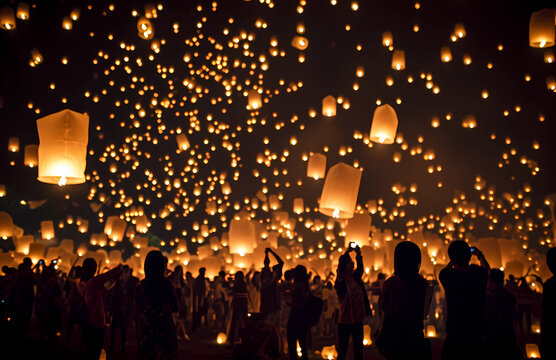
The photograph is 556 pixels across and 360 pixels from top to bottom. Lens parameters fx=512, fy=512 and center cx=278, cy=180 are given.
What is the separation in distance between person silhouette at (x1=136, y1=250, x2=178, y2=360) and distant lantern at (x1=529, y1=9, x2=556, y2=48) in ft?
26.3

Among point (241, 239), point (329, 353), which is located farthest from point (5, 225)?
point (329, 353)

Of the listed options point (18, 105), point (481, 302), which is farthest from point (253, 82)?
point (481, 302)

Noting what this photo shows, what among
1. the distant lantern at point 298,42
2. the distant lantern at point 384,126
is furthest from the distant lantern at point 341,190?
the distant lantern at point 298,42

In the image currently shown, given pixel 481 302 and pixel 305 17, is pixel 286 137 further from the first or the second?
pixel 481 302

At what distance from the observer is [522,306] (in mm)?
8367

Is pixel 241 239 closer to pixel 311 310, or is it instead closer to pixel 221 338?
pixel 221 338

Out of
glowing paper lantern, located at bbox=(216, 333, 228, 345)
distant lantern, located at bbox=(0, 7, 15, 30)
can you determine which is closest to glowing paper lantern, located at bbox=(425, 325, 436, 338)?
glowing paper lantern, located at bbox=(216, 333, 228, 345)

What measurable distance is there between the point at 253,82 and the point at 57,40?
6167 millimetres

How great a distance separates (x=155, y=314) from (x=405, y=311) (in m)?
1.82

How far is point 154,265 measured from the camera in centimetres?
371

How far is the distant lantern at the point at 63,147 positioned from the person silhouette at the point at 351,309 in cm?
245

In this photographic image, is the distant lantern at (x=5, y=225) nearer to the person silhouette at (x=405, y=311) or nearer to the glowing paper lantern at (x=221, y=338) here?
the glowing paper lantern at (x=221, y=338)

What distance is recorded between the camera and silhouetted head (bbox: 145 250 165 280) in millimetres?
3717

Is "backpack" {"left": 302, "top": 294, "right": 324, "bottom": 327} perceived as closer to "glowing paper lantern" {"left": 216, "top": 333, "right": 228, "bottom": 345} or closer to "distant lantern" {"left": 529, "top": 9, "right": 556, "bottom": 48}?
"glowing paper lantern" {"left": 216, "top": 333, "right": 228, "bottom": 345}
